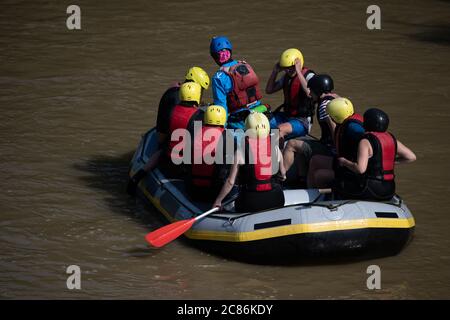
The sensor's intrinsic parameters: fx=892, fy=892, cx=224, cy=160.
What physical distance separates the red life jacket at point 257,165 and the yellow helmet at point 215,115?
460 millimetres

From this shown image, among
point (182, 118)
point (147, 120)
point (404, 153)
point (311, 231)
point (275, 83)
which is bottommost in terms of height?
point (311, 231)

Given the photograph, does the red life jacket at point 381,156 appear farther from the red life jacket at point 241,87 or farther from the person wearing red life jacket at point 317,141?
the red life jacket at point 241,87

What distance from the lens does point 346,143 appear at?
27.0 feet

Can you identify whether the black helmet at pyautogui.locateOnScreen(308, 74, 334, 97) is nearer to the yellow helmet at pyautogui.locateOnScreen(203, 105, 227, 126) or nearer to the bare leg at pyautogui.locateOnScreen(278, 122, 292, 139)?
the bare leg at pyautogui.locateOnScreen(278, 122, 292, 139)

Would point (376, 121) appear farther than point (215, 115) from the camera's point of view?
No

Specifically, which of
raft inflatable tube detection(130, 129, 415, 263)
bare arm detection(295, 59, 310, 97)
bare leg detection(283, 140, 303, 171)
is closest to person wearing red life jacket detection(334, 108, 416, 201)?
raft inflatable tube detection(130, 129, 415, 263)

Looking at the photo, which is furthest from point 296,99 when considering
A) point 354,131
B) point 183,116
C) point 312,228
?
point 312,228

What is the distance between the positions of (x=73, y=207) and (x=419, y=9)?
9.40 m

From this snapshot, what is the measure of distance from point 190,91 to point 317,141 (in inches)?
55.5

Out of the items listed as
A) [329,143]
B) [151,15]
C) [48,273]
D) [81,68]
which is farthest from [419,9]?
[48,273]

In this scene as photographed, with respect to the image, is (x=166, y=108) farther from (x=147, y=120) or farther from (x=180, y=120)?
(x=147, y=120)

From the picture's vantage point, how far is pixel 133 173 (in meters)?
9.73

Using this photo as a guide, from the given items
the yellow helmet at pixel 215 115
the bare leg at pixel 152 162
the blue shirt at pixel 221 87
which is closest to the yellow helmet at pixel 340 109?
the yellow helmet at pixel 215 115

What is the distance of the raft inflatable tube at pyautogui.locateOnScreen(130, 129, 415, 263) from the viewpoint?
7.80m
